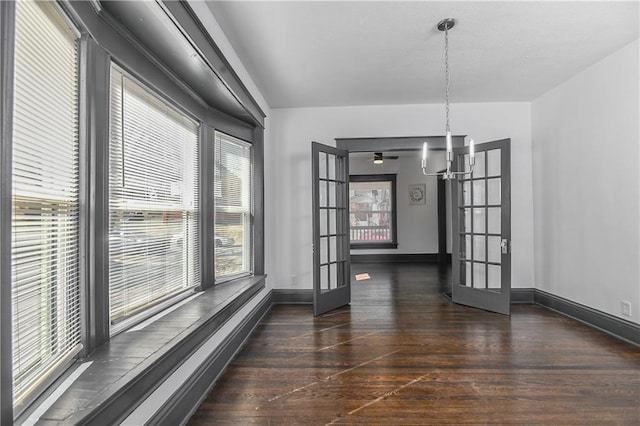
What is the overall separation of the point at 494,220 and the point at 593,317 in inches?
54.6

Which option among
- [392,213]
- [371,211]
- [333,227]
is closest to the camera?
[333,227]

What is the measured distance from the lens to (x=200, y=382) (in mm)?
2105

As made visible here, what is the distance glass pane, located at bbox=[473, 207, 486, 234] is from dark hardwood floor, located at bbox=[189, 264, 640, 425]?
1.05 m

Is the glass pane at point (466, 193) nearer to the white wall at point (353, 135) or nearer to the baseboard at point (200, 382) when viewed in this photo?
the white wall at point (353, 135)

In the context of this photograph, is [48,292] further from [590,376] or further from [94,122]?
[590,376]

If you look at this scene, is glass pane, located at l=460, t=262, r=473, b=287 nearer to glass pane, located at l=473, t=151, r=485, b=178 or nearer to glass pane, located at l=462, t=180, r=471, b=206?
glass pane, located at l=462, t=180, r=471, b=206

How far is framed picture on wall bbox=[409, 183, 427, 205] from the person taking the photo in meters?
8.34

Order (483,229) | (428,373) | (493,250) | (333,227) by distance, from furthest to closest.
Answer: (333,227), (483,229), (493,250), (428,373)

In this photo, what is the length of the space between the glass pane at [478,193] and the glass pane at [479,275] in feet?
2.62

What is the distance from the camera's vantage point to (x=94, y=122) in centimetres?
159

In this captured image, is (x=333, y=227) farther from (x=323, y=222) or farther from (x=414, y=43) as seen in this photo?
(x=414, y=43)

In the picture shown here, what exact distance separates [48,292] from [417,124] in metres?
4.18

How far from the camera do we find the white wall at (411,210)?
8.28 m

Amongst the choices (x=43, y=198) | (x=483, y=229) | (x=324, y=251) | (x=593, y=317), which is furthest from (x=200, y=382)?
(x=593, y=317)
